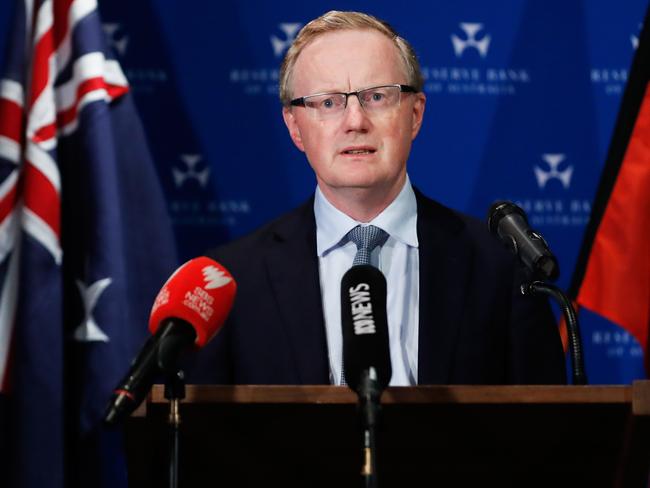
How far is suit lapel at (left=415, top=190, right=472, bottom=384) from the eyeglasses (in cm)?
27

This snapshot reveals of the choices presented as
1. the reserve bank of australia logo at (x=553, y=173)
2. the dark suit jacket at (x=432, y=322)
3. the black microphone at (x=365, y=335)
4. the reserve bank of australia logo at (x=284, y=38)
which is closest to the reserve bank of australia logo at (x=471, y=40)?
the reserve bank of australia logo at (x=553, y=173)

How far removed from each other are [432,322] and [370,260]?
22 centimetres

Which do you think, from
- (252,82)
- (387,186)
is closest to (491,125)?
(252,82)

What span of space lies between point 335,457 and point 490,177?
204 centimetres

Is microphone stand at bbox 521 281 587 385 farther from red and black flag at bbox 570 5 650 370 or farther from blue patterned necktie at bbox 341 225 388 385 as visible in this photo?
red and black flag at bbox 570 5 650 370

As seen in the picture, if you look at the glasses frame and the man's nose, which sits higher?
the glasses frame

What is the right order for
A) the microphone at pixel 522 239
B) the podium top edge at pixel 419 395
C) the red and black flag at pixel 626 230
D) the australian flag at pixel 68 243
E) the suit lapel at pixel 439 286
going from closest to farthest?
the podium top edge at pixel 419 395, the microphone at pixel 522 239, the suit lapel at pixel 439 286, the australian flag at pixel 68 243, the red and black flag at pixel 626 230

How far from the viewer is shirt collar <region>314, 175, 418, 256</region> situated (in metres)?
2.69

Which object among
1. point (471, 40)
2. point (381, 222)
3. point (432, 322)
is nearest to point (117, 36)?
point (471, 40)

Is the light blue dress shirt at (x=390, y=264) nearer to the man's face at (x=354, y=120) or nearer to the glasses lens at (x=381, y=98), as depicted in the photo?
the man's face at (x=354, y=120)

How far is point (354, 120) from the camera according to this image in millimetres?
2633

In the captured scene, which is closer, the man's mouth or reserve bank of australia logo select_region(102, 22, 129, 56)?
the man's mouth

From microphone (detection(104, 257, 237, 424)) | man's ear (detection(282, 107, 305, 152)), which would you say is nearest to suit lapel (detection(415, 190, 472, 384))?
man's ear (detection(282, 107, 305, 152))

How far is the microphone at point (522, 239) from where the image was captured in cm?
193
